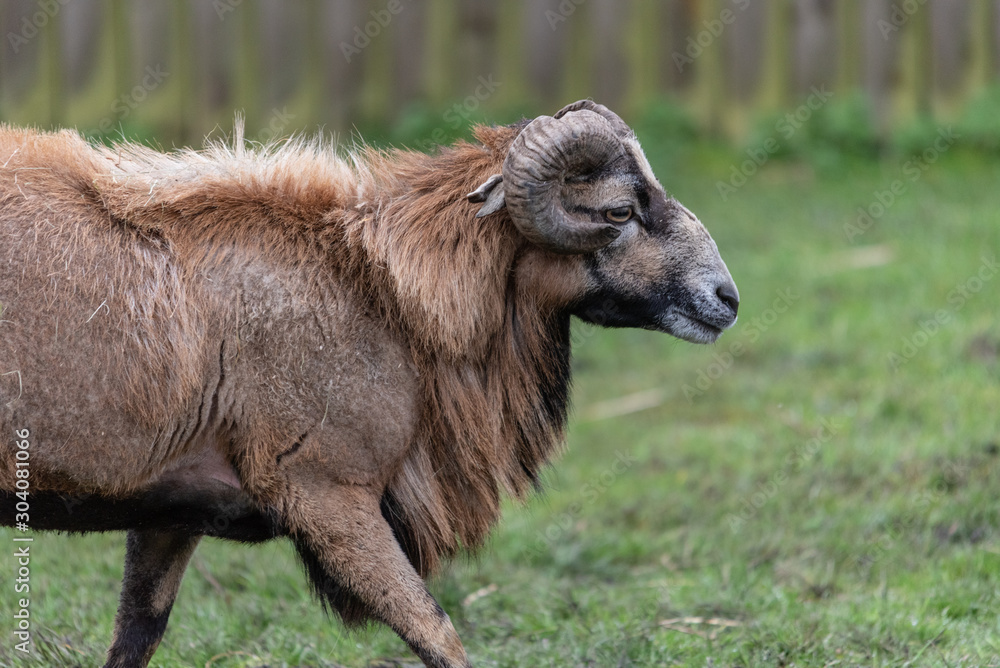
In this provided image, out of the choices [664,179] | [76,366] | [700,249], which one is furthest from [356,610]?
[664,179]

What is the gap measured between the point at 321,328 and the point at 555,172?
3.62 feet

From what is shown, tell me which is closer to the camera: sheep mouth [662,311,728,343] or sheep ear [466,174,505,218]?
sheep ear [466,174,505,218]

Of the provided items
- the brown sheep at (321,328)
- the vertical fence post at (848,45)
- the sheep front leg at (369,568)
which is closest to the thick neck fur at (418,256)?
the brown sheep at (321,328)

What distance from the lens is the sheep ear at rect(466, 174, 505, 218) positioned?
4820 mm

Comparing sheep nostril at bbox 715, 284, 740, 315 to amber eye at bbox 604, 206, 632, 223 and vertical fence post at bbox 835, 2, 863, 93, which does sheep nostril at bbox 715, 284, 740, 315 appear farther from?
vertical fence post at bbox 835, 2, 863, 93

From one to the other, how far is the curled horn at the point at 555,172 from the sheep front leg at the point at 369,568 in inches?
50.5

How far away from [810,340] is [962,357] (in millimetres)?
1311

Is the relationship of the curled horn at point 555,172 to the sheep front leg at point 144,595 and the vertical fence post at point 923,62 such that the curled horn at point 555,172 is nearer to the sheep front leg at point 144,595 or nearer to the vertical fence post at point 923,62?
the sheep front leg at point 144,595

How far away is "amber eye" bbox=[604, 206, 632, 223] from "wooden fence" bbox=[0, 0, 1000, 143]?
779 centimetres

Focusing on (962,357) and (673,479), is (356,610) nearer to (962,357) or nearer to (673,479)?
(673,479)

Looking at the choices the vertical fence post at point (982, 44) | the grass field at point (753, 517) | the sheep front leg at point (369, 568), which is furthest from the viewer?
the vertical fence post at point (982, 44)

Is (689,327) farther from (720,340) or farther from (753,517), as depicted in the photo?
(720,340)

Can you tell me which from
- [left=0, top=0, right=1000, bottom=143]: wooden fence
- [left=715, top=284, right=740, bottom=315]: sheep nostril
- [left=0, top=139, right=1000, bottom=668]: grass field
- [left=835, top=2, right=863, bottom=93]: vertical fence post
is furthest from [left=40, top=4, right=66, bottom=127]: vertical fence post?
[left=715, top=284, right=740, bottom=315]: sheep nostril

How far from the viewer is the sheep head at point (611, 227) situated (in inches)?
185
